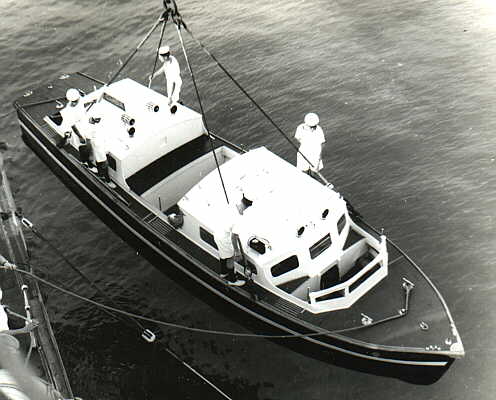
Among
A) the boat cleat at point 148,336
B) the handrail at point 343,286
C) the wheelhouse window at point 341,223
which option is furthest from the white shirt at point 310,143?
the boat cleat at point 148,336

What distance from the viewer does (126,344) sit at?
1667 cm

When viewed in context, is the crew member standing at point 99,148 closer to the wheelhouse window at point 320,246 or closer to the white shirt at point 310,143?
the white shirt at point 310,143

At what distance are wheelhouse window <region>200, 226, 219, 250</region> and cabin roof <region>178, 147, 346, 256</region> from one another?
38cm

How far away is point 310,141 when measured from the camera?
57.1ft

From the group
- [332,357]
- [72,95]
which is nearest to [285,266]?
[332,357]

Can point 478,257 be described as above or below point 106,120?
below

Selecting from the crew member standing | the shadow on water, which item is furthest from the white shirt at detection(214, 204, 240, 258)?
the crew member standing

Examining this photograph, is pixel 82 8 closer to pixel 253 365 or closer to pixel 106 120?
pixel 106 120

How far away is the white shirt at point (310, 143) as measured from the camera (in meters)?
17.3

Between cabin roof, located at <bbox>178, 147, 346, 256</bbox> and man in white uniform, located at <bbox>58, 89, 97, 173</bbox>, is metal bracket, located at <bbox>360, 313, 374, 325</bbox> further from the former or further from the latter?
man in white uniform, located at <bbox>58, 89, 97, 173</bbox>

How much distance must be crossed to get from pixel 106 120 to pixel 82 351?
7.83m

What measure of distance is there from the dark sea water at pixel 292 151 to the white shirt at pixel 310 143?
11.4 ft

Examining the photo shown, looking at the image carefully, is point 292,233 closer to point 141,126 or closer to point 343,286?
point 343,286

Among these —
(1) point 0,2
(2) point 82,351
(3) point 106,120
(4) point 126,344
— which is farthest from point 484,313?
(1) point 0,2
